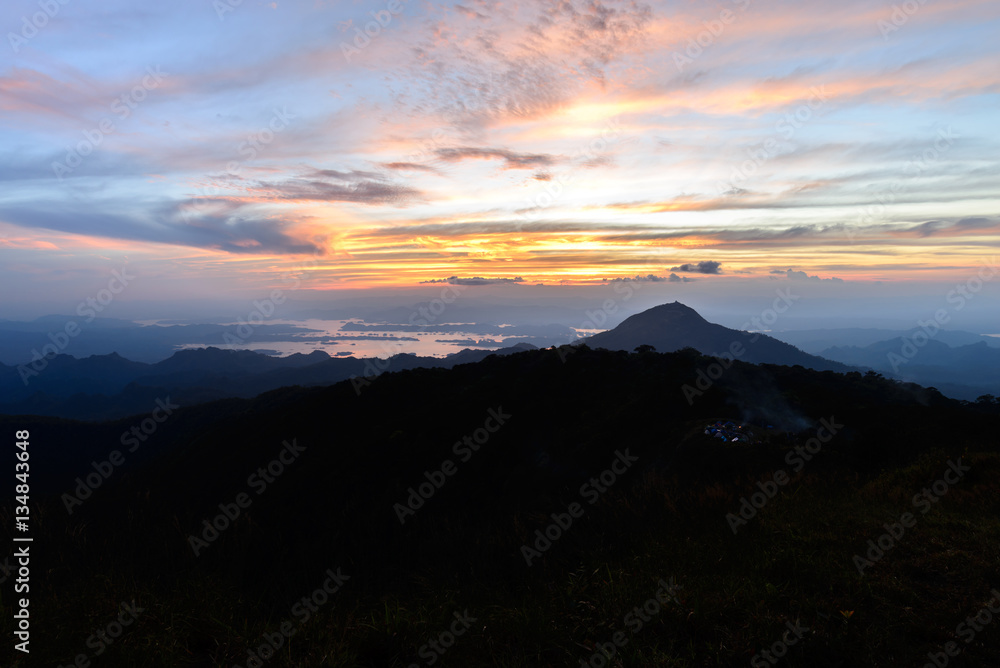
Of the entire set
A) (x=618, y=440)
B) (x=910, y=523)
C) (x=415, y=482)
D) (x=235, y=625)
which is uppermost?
(x=235, y=625)

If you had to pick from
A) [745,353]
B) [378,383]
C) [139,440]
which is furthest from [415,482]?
[745,353]

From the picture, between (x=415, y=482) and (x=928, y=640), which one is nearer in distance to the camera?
(x=928, y=640)

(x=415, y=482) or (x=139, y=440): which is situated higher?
(x=415, y=482)

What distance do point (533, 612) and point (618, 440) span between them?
20.2 metres

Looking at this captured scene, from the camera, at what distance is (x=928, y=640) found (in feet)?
13.6

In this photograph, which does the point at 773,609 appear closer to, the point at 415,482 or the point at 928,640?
the point at 928,640

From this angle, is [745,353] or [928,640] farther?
[745,353]

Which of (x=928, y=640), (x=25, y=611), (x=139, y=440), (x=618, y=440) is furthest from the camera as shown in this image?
(x=139, y=440)

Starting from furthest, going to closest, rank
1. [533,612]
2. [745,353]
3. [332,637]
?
[745,353], [533,612], [332,637]

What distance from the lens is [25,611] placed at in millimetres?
5328

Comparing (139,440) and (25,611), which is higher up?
(25,611)

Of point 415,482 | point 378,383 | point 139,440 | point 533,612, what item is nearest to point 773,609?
point 533,612

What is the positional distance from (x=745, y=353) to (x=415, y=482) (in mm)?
181542

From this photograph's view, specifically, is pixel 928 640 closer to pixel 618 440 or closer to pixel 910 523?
pixel 910 523
